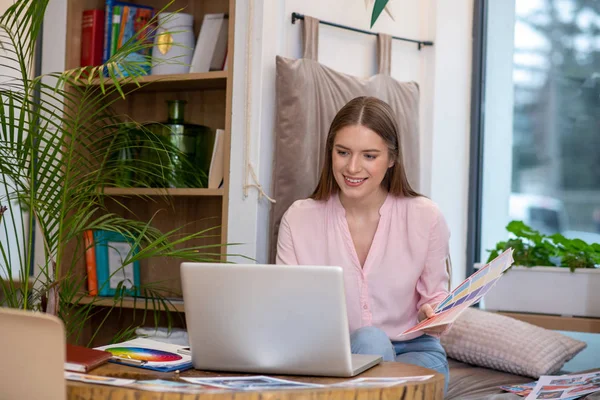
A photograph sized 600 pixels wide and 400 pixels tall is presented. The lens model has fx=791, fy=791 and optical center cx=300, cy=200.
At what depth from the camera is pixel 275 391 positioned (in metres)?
1.21

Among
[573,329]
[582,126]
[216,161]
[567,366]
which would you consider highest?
[582,126]

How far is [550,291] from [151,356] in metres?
1.77

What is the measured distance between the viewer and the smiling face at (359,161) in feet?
7.22

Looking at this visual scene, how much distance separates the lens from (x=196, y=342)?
1.40 metres

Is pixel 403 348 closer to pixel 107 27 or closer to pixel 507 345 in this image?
pixel 507 345

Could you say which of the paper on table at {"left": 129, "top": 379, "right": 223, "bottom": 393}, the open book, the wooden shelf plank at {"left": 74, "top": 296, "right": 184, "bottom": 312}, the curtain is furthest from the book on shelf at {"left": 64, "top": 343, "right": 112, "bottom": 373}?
the curtain

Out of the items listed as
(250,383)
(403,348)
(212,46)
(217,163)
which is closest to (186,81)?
(212,46)

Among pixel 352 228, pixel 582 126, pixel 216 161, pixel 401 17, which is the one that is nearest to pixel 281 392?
pixel 352 228

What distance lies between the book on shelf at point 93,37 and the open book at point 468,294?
1.90m

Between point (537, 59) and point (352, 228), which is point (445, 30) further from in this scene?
point (352, 228)

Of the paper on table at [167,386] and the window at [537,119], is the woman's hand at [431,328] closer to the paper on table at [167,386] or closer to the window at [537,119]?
the paper on table at [167,386]

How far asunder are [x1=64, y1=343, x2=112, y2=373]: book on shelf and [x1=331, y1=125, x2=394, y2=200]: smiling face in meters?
0.96

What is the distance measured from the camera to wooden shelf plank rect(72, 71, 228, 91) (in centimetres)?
273

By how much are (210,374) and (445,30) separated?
A: 7.19ft
